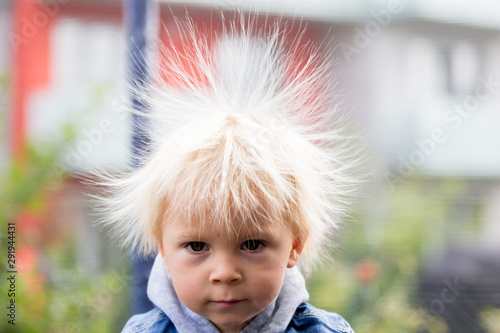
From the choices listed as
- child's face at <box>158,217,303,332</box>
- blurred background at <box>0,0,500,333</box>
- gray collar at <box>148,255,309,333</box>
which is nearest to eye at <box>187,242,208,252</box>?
child's face at <box>158,217,303,332</box>

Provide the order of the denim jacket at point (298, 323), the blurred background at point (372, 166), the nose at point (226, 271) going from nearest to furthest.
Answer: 1. the nose at point (226, 271)
2. the denim jacket at point (298, 323)
3. the blurred background at point (372, 166)

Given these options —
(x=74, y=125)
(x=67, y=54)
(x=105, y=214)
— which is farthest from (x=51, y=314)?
(x=105, y=214)

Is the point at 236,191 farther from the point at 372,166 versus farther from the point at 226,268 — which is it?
A: the point at 372,166

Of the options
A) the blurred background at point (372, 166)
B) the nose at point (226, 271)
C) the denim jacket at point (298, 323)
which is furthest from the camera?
the blurred background at point (372, 166)

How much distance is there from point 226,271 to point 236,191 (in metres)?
0.09

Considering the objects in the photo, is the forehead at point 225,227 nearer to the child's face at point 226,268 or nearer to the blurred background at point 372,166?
the child's face at point 226,268

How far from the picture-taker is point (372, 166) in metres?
1.54

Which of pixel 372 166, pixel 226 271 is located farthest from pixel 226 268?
pixel 372 166

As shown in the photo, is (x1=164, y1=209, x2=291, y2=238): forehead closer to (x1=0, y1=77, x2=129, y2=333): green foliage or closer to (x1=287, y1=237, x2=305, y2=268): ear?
(x1=287, y1=237, x2=305, y2=268): ear

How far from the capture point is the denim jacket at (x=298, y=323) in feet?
2.50

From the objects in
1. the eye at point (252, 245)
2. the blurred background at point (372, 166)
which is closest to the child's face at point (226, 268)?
the eye at point (252, 245)

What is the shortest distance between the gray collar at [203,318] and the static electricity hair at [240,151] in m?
0.05

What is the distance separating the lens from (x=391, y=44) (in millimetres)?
1619

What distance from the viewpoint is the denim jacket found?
0.76m
